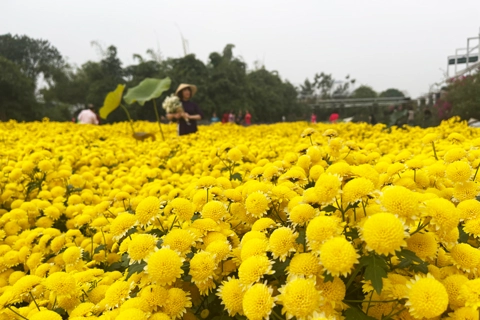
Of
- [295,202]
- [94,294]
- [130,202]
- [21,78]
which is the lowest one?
[94,294]

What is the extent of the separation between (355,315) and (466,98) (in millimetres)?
9016

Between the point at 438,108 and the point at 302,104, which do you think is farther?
the point at 302,104

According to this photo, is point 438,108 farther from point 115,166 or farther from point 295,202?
point 295,202

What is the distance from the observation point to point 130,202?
2.12 meters

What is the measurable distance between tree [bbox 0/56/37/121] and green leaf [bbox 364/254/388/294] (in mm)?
16637

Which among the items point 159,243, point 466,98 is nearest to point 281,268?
point 159,243

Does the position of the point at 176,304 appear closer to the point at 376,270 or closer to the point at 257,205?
the point at 257,205

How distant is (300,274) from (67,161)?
9.27 feet

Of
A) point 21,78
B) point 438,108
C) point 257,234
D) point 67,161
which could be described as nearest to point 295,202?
point 257,234

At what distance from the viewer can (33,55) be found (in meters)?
32.7

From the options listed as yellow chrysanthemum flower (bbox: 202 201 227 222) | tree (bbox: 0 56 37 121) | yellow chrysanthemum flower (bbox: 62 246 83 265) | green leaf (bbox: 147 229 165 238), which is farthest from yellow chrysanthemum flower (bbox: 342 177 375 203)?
tree (bbox: 0 56 37 121)

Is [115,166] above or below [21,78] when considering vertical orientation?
below

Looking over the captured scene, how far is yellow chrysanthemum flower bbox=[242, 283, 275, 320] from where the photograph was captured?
2.74ft

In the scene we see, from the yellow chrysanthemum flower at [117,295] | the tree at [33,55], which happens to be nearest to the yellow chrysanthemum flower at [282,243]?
the yellow chrysanthemum flower at [117,295]
